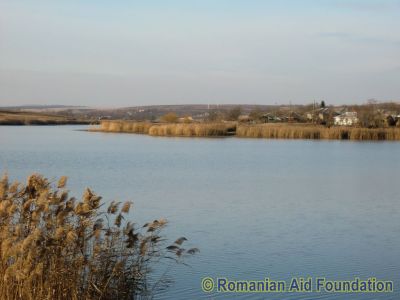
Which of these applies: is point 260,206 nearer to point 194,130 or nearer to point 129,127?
point 194,130

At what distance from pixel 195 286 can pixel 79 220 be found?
208 centimetres

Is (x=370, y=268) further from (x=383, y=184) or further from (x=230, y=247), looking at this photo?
(x=383, y=184)

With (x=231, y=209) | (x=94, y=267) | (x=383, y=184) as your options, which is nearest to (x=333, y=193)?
(x=383, y=184)

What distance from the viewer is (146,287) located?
6.36 m

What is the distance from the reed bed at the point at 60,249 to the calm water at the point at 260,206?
3.78 feet

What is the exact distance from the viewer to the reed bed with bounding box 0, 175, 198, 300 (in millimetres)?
4773

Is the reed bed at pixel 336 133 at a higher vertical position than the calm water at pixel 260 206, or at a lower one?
higher

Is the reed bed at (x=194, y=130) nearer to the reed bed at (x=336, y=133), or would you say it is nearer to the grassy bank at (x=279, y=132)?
the grassy bank at (x=279, y=132)

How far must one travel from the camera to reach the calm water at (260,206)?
7.87 metres

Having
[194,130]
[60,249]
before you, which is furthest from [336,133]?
[60,249]

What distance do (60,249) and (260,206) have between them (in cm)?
753

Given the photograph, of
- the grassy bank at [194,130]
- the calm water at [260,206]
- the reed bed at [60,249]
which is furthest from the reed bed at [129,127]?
the reed bed at [60,249]

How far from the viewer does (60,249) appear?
5.18 metres

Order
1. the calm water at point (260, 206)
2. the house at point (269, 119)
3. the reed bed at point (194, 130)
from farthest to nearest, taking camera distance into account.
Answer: the house at point (269, 119) → the reed bed at point (194, 130) → the calm water at point (260, 206)
